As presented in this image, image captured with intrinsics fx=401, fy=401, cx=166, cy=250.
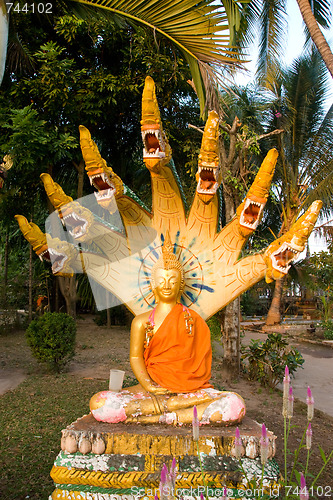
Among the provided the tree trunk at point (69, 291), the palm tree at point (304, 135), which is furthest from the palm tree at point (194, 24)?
the palm tree at point (304, 135)

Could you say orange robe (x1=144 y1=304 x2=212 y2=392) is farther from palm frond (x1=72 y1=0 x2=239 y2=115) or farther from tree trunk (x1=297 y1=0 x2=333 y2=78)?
tree trunk (x1=297 y1=0 x2=333 y2=78)

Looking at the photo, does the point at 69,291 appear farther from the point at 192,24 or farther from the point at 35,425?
the point at 192,24

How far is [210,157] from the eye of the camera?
12.9 ft

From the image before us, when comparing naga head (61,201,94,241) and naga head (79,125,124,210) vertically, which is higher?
naga head (79,125,124,210)

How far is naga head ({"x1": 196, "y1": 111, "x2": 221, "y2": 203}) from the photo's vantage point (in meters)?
3.89

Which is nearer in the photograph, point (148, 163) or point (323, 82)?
point (148, 163)

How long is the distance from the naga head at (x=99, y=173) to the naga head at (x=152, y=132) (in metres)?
0.42

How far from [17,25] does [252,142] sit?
512 cm

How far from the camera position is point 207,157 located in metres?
3.94

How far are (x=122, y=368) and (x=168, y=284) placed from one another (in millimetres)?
5413

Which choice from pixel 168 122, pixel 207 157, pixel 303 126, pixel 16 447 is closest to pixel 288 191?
pixel 303 126

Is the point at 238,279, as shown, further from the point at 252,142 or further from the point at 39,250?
the point at 252,142

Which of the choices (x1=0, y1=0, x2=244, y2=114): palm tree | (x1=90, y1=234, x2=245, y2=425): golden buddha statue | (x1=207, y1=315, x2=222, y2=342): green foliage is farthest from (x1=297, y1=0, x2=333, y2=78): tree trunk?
(x1=207, y1=315, x2=222, y2=342): green foliage

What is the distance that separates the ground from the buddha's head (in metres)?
1.76
